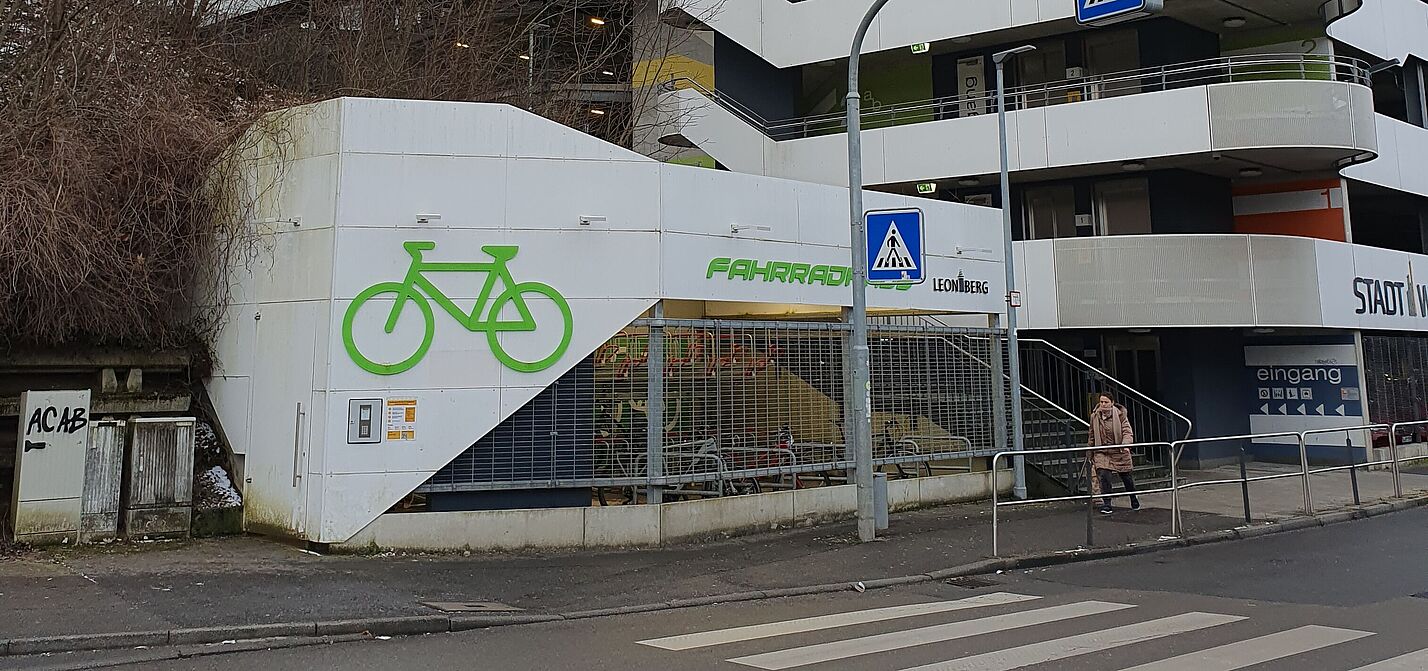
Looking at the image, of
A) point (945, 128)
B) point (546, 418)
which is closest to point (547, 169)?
point (546, 418)

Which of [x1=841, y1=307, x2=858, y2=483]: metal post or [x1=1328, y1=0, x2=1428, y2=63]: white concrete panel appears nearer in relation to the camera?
[x1=841, y1=307, x2=858, y2=483]: metal post

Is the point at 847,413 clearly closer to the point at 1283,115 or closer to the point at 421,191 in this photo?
the point at 421,191

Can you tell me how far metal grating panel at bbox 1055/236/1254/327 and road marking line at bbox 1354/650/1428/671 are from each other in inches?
536

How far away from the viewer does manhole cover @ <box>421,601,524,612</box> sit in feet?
27.6

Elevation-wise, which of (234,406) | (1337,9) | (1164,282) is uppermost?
(1337,9)

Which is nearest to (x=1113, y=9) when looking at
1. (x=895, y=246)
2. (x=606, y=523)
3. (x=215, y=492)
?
(x=895, y=246)

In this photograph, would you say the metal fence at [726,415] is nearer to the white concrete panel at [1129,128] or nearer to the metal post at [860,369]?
the metal post at [860,369]

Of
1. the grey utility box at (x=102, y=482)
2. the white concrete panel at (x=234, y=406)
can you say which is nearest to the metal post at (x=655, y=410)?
the white concrete panel at (x=234, y=406)

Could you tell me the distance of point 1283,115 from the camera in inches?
757

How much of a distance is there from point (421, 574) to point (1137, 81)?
1985 cm

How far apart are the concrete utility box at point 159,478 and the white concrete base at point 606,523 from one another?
2.20m

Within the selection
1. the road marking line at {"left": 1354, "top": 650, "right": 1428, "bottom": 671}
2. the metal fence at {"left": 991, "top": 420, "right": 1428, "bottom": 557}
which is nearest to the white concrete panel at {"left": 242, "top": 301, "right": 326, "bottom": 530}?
the metal fence at {"left": 991, "top": 420, "right": 1428, "bottom": 557}

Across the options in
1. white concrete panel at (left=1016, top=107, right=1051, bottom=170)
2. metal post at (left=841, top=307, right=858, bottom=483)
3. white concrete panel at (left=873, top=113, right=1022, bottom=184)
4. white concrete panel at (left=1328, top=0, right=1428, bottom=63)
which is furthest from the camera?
white concrete panel at (left=1328, top=0, right=1428, bottom=63)

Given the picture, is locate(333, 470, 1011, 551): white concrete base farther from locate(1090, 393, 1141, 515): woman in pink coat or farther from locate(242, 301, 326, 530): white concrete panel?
locate(1090, 393, 1141, 515): woman in pink coat
